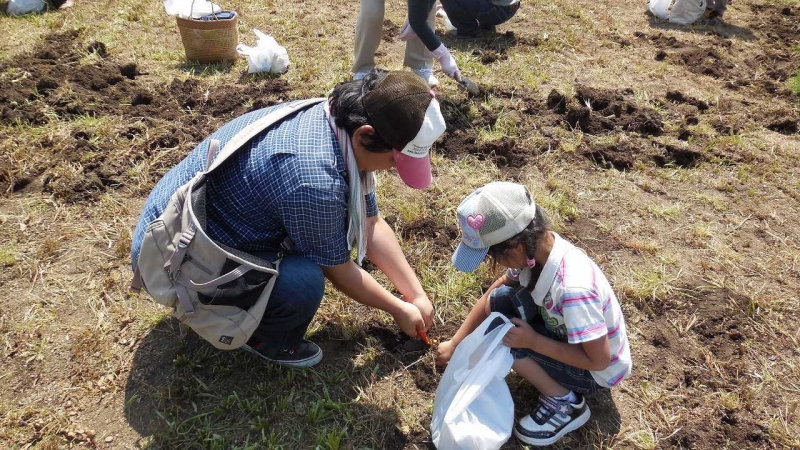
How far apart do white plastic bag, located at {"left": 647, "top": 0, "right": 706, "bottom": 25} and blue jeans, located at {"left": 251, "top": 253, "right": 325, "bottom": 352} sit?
19.5 feet

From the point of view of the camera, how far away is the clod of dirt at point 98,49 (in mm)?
4930

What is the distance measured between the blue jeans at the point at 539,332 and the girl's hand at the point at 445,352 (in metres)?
0.25

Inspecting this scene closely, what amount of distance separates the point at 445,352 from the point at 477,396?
1.24ft

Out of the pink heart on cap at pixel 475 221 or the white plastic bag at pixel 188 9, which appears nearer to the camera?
the pink heart on cap at pixel 475 221

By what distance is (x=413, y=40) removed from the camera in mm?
4703

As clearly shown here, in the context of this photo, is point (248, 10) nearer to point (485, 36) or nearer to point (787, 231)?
point (485, 36)

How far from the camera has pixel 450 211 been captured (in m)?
3.43

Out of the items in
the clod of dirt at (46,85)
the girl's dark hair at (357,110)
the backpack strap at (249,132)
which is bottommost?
the clod of dirt at (46,85)

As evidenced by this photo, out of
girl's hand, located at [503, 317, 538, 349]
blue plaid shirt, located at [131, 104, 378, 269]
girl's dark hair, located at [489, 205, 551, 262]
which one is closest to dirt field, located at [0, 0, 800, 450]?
girl's hand, located at [503, 317, 538, 349]

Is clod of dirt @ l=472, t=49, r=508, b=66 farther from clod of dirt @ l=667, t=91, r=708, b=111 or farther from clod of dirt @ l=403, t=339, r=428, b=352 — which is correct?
clod of dirt @ l=403, t=339, r=428, b=352

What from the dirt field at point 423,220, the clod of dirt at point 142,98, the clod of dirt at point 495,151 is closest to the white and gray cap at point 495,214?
the dirt field at point 423,220

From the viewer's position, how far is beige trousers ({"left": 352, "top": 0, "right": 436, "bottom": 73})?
14.5 ft

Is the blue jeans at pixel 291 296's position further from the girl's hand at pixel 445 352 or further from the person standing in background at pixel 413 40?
the person standing in background at pixel 413 40

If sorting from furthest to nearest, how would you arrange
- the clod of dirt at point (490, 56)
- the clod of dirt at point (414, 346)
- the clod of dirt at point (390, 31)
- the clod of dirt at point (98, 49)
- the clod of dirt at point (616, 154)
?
the clod of dirt at point (390, 31) → the clod of dirt at point (490, 56) → the clod of dirt at point (98, 49) → the clod of dirt at point (616, 154) → the clod of dirt at point (414, 346)
